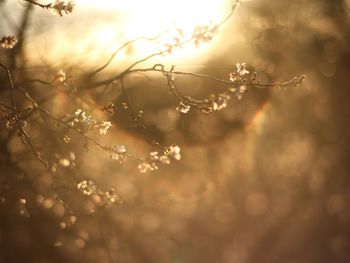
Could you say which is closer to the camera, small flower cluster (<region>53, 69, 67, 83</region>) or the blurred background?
small flower cluster (<region>53, 69, 67, 83</region>)

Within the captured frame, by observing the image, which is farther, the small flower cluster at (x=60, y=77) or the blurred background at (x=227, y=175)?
the blurred background at (x=227, y=175)

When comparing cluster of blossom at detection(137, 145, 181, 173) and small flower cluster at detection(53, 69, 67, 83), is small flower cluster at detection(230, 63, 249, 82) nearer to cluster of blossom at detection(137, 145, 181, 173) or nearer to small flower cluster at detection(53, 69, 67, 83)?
cluster of blossom at detection(137, 145, 181, 173)

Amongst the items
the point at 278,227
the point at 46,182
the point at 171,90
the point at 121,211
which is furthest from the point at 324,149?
the point at 171,90

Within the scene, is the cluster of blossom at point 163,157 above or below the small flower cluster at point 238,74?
below

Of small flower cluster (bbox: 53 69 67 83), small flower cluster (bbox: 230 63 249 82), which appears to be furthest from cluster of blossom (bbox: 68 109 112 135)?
small flower cluster (bbox: 230 63 249 82)

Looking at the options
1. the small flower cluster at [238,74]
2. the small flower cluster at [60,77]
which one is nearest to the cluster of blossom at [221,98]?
the small flower cluster at [238,74]

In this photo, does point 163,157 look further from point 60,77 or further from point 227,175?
point 227,175

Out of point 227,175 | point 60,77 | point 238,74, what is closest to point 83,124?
point 60,77

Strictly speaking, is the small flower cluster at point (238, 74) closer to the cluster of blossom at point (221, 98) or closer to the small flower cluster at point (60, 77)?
the cluster of blossom at point (221, 98)

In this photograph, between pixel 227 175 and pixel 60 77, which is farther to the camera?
pixel 227 175

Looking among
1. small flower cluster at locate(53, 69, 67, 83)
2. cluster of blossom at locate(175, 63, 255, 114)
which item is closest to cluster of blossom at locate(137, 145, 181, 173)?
cluster of blossom at locate(175, 63, 255, 114)

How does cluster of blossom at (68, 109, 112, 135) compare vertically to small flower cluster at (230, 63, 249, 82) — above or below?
below

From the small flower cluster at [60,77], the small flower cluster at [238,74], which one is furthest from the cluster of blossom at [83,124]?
the small flower cluster at [238,74]
